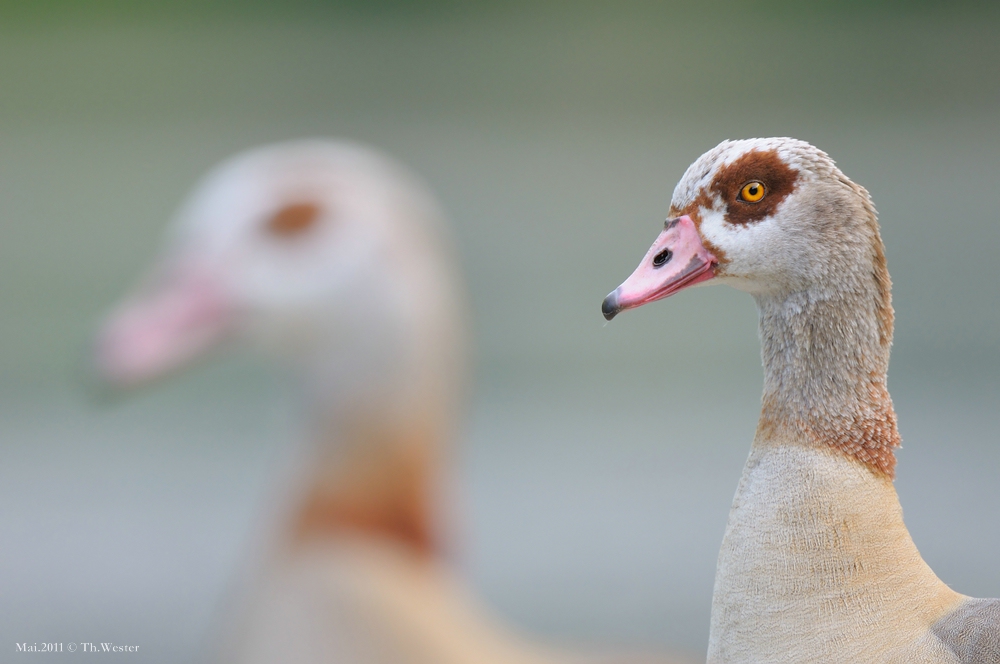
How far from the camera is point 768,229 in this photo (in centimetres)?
40

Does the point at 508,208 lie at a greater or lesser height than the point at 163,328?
greater

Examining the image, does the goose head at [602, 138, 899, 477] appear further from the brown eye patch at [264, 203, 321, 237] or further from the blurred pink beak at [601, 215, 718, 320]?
the brown eye patch at [264, 203, 321, 237]

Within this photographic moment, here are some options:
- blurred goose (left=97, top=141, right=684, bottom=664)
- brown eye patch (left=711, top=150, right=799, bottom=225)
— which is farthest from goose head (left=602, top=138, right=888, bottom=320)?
blurred goose (left=97, top=141, right=684, bottom=664)

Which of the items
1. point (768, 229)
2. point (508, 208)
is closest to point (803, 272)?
point (768, 229)

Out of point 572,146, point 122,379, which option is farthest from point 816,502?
point 572,146

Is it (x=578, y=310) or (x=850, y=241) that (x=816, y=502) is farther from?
(x=578, y=310)

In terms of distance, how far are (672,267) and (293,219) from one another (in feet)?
1.62

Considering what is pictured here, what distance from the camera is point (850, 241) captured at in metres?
0.40

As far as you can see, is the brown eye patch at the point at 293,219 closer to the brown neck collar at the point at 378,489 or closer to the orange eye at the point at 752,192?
the brown neck collar at the point at 378,489

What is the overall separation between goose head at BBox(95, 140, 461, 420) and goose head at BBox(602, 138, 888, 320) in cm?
45

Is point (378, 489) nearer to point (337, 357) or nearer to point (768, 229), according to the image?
point (337, 357)

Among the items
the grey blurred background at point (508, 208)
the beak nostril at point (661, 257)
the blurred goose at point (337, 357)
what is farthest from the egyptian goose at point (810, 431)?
the grey blurred background at point (508, 208)

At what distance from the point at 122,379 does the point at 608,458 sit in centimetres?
142

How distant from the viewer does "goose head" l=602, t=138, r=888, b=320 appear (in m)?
0.40
